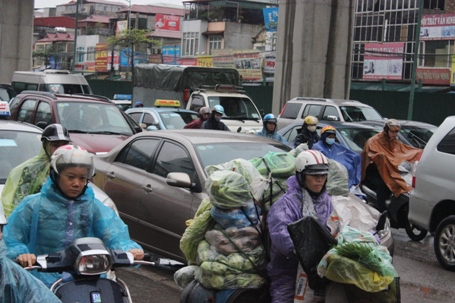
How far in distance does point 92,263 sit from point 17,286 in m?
0.80

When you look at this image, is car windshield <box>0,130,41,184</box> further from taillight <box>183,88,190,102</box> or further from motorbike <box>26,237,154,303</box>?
taillight <box>183,88,190,102</box>

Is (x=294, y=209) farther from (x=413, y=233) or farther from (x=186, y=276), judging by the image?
(x=413, y=233)

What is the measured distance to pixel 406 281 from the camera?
9469 mm

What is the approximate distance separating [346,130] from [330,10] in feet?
41.7

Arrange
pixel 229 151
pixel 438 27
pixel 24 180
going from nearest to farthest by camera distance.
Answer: pixel 24 180 → pixel 229 151 → pixel 438 27

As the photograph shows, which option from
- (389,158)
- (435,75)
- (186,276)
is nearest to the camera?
(186,276)

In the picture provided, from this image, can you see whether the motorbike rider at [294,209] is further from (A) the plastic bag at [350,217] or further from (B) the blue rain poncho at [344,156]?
(B) the blue rain poncho at [344,156]

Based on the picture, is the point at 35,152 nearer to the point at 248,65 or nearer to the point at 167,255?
the point at 167,255

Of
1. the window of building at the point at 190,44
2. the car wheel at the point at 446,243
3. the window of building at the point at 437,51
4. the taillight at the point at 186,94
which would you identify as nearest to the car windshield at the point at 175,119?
the taillight at the point at 186,94

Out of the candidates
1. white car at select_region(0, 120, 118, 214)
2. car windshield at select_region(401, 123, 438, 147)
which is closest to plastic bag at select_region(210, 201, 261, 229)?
white car at select_region(0, 120, 118, 214)

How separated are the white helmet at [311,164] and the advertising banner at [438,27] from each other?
55995 millimetres

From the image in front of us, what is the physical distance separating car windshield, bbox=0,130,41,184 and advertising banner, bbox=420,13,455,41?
53336mm

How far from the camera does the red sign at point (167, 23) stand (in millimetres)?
103688

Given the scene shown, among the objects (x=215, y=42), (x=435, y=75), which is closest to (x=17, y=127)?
(x=435, y=75)
